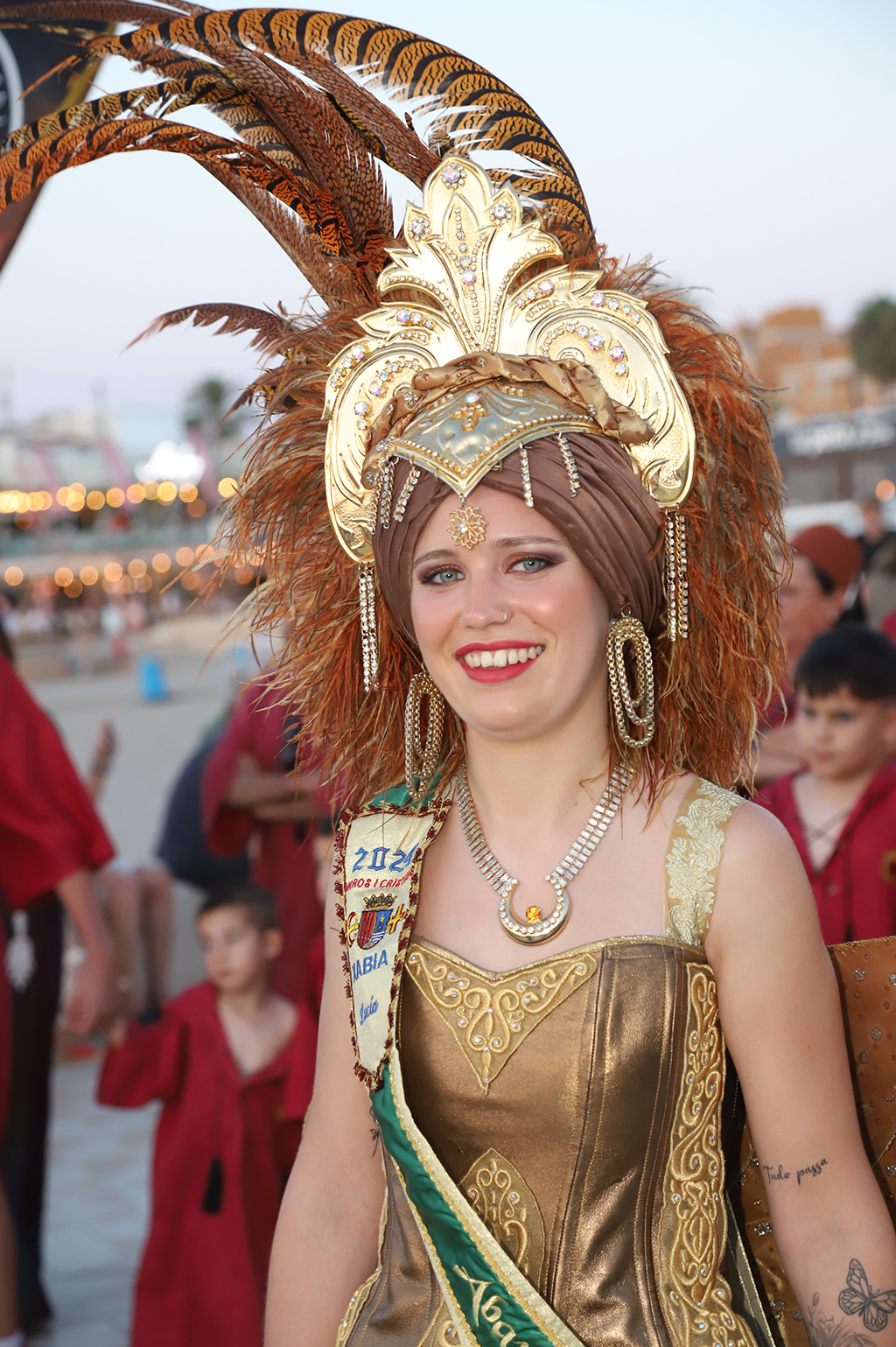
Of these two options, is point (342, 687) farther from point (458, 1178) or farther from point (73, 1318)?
point (73, 1318)

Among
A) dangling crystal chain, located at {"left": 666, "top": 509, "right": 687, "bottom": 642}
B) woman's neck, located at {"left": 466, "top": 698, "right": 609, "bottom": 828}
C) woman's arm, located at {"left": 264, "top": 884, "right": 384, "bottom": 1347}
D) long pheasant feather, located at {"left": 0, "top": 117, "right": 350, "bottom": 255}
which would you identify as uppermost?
long pheasant feather, located at {"left": 0, "top": 117, "right": 350, "bottom": 255}

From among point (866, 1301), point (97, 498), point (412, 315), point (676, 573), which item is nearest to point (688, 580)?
point (676, 573)

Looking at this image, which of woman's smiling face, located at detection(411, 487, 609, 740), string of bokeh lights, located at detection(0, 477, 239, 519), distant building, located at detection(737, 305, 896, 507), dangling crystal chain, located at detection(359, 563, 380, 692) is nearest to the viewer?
woman's smiling face, located at detection(411, 487, 609, 740)

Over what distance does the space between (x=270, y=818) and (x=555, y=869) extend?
299 cm

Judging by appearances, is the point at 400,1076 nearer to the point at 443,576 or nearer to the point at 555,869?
the point at 555,869

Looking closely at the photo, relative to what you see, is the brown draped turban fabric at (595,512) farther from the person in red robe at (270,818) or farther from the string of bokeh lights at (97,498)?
the string of bokeh lights at (97,498)

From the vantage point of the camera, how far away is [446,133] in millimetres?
1953

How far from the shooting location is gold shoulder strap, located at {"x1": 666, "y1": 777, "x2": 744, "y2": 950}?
5.61 feet

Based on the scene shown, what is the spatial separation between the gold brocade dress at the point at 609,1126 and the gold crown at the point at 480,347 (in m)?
0.54

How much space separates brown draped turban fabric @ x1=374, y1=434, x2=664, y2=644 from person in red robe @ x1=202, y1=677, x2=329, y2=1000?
2654mm

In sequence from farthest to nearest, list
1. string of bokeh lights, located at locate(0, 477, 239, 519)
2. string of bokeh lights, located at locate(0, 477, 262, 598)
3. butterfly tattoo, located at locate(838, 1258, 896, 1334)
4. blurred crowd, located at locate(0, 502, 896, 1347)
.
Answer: string of bokeh lights, located at locate(0, 477, 239, 519)
string of bokeh lights, located at locate(0, 477, 262, 598)
blurred crowd, located at locate(0, 502, 896, 1347)
butterfly tattoo, located at locate(838, 1258, 896, 1334)

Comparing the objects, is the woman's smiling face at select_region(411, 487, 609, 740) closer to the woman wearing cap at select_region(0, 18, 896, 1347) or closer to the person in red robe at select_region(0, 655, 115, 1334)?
the woman wearing cap at select_region(0, 18, 896, 1347)

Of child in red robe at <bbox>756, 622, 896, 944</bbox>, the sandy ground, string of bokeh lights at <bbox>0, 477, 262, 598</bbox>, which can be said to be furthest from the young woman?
string of bokeh lights at <bbox>0, 477, 262, 598</bbox>

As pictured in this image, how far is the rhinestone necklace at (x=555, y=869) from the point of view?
1.78 metres
